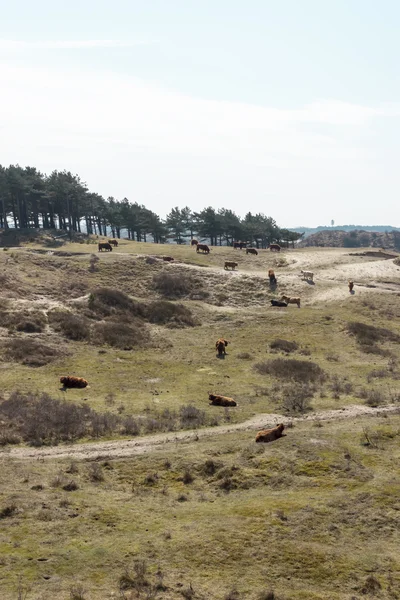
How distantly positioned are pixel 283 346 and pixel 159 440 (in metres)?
25.0

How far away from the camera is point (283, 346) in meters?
49.0

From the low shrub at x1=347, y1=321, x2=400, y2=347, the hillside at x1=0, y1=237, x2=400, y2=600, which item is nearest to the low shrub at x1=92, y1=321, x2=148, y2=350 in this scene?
the hillside at x1=0, y1=237, x2=400, y2=600

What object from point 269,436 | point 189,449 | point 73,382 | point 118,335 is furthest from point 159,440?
point 118,335

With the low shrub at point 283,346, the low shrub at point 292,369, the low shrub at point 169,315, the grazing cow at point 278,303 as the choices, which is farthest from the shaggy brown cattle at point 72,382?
the grazing cow at point 278,303

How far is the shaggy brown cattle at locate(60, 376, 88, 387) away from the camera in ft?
115

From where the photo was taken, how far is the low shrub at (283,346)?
48625 mm

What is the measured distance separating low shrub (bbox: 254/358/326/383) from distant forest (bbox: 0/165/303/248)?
7275 cm

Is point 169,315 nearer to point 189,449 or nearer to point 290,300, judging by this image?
point 290,300

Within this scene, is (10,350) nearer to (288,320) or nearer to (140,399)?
(140,399)

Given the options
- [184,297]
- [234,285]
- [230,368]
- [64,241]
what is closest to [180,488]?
[230,368]

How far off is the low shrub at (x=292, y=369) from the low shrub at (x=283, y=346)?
449 centimetres

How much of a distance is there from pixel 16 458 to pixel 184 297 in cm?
4419

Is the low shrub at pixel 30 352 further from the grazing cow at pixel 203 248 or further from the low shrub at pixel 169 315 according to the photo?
the grazing cow at pixel 203 248

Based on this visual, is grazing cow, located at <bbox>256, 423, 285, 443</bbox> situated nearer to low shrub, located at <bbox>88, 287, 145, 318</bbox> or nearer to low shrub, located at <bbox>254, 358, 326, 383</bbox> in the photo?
low shrub, located at <bbox>254, 358, 326, 383</bbox>
